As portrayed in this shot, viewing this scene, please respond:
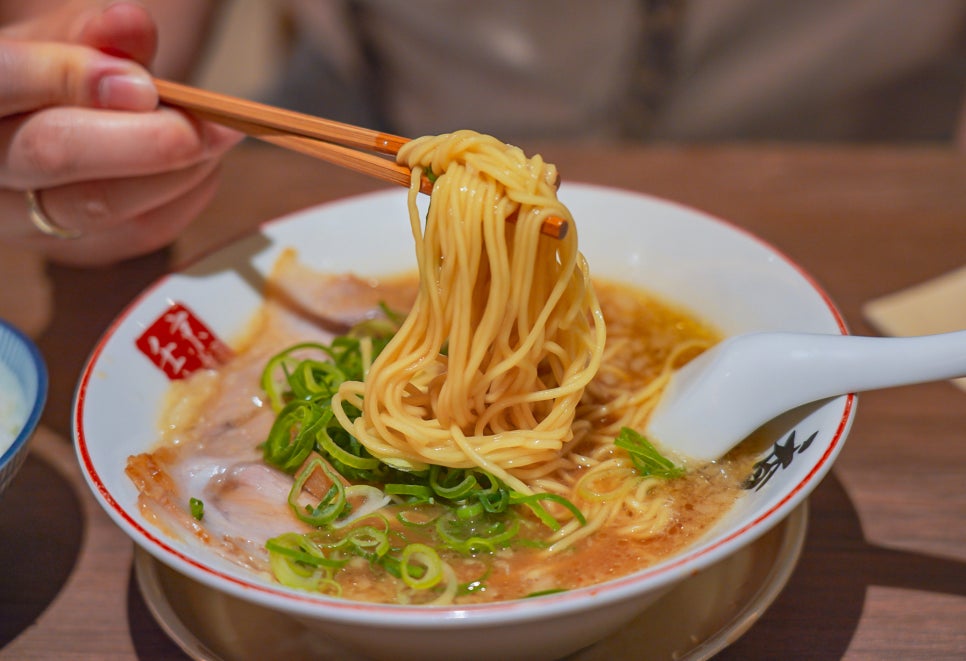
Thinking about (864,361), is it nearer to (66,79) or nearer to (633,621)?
(633,621)

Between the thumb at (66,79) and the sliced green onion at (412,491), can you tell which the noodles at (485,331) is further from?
the thumb at (66,79)

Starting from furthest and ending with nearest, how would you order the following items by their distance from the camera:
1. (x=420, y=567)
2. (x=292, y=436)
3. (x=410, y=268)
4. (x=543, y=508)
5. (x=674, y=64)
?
(x=674, y=64)
(x=410, y=268)
(x=292, y=436)
(x=543, y=508)
(x=420, y=567)

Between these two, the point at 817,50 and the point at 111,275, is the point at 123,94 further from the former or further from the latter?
the point at 817,50

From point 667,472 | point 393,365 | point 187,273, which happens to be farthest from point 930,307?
point 187,273

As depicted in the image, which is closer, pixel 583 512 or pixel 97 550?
pixel 583 512

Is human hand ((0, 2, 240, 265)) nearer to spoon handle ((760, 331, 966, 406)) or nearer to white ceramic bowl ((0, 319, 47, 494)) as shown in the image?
white ceramic bowl ((0, 319, 47, 494))

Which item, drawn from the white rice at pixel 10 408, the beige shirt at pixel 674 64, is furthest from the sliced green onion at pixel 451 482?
the beige shirt at pixel 674 64

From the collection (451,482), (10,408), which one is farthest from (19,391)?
(451,482)
